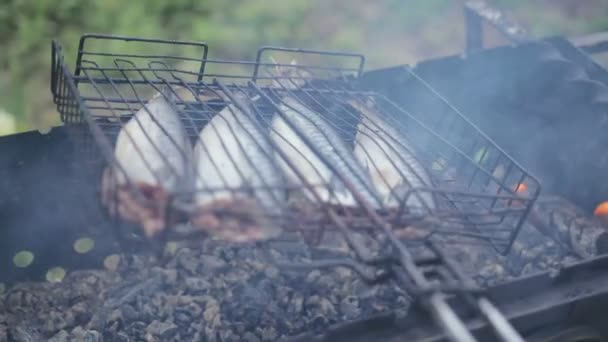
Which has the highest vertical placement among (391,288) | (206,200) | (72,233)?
(206,200)

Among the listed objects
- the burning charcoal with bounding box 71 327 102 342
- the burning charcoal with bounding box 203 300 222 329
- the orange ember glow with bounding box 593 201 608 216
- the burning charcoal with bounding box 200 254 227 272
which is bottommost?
the burning charcoal with bounding box 71 327 102 342

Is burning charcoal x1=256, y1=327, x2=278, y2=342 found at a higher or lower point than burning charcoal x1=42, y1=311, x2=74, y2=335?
lower

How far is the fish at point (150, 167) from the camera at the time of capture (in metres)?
2.31

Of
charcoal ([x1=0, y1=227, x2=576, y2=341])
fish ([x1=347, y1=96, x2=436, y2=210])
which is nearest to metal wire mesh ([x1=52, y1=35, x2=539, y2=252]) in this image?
fish ([x1=347, y1=96, x2=436, y2=210])

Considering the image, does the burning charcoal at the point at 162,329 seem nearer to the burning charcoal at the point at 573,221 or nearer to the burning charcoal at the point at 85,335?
the burning charcoal at the point at 85,335

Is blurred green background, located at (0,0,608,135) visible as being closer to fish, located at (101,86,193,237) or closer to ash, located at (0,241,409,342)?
ash, located at (0,241,409,342)

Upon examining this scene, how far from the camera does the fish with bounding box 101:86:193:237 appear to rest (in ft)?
7.58

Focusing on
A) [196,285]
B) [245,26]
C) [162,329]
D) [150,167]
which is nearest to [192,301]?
[196,285]

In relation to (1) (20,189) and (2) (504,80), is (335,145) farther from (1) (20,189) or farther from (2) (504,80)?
(2) (504,80)

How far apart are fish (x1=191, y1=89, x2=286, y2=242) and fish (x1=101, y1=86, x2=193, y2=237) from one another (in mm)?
95

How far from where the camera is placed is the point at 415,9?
321 inches

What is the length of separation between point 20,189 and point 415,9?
19.1ft

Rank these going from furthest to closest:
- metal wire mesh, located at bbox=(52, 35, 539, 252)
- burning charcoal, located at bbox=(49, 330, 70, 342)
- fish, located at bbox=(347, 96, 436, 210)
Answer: burning charcoal, located at bbox=(49, 330, 70, 342), fish, located at bbox=(347, 96, 436, 210), metal wire mesh, located at bbox=(52, 35, 539, 252)

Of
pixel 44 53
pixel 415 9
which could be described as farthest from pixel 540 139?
pixel 44 53
